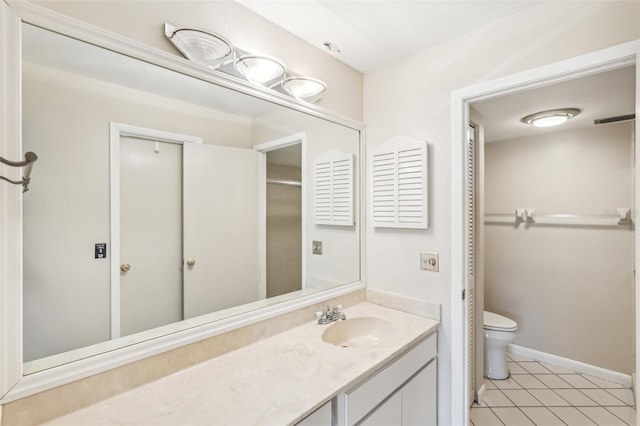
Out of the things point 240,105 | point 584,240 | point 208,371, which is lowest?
point 208,371

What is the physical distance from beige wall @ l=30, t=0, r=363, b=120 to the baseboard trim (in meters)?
2.79

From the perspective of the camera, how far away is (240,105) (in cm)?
143

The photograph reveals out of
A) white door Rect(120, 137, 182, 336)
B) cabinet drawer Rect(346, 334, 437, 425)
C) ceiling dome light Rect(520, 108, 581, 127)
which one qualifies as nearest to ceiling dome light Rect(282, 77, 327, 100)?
white door Rect(120, 137, 182, 336)

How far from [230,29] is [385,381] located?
1691mm

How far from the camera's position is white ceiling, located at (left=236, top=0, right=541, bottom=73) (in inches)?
54.2

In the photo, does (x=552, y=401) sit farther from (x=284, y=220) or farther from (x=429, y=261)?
(x=284, y=220)

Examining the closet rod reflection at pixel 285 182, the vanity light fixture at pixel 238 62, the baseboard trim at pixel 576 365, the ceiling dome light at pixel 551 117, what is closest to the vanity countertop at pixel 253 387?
the closet rod reflection at pixel 285 182

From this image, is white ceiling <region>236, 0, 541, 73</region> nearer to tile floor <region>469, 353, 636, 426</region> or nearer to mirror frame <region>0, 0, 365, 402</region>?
mirror frame <region>0, 0, 365, 402</region>

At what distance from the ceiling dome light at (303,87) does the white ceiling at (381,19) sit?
9.6 inches

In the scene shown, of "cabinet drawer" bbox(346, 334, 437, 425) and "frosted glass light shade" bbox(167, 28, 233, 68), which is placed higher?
"frosted glass light shade" bbox(167, 28, 233, 68)

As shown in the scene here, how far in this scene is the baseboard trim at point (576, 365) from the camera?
2416mm

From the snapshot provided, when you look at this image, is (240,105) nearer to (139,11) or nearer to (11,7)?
(139,11)

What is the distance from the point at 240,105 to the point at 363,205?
1.04 metres

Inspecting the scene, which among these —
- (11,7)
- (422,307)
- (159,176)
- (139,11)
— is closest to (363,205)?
(422,307)
